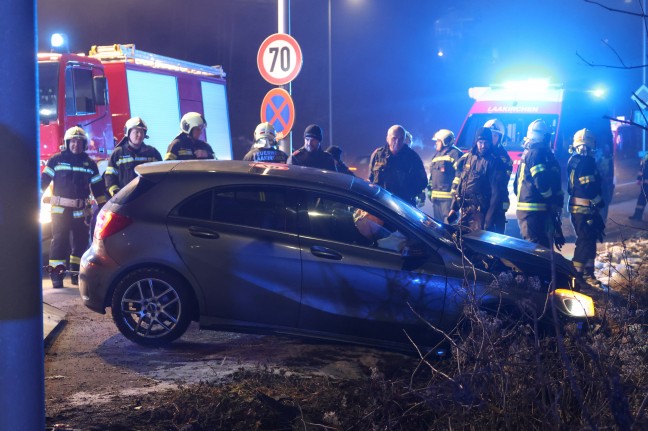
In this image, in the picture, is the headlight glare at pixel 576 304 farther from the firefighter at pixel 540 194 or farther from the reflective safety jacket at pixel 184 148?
the reflective safety jacket at pixel 184 148

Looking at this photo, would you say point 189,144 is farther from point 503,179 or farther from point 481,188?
point 503,179

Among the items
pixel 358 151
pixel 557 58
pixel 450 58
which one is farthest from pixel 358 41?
pixel 557 58

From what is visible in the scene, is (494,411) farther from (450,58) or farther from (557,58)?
(557,58)

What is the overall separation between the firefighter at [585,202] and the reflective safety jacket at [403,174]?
1775 mm

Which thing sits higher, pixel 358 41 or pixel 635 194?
pixel 358 41

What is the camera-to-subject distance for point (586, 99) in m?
13.7

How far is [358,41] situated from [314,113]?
7647mm

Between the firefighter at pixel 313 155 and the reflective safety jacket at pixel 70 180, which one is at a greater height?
the firefighter at pixel 313 155

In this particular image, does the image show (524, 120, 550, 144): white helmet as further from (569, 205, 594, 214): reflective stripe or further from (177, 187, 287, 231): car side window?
(177, 187, 287, 231): car side window

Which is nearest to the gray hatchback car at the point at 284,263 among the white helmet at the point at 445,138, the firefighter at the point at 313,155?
the firefighter at the point at 313,155

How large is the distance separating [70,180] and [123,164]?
606 mm

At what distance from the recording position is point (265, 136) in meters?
9.84

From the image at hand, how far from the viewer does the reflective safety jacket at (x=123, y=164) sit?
30.0ft

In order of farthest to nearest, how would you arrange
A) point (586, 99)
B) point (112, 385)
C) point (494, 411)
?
1. point (586, 99)
2. point (112, 385)
3. point (494, 411)
